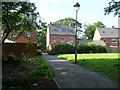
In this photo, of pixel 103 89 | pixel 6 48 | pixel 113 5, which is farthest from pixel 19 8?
pixel 6 48

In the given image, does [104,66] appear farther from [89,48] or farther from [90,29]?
[90,29]

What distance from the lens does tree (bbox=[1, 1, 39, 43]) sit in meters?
19.3

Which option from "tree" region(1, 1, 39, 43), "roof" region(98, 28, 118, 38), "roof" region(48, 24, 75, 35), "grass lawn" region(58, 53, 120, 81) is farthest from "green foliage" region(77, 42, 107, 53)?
"tree" region(1, 1, 39, 43)

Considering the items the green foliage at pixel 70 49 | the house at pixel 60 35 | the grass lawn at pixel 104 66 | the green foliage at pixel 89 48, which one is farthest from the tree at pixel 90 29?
the grass lawn at pixel 104 66

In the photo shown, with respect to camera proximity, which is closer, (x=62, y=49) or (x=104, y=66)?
(x=104, y=66)

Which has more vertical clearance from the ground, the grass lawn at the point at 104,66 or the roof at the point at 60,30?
the roof at the point at 60,30

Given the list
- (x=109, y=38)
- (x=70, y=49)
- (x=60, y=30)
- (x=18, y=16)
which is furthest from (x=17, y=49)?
(x=109, y=38)

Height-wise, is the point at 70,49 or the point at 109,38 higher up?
the point at 109,38

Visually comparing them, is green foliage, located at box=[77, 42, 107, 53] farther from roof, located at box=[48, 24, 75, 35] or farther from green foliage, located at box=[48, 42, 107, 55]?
roof, located at box=[48, 24, 75, 35]

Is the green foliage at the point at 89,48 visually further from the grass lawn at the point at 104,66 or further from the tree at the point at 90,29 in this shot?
the tree at the point at 90,29

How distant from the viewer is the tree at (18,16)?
19.3 m

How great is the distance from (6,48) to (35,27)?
11283 millimetres

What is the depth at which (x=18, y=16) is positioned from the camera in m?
20.9

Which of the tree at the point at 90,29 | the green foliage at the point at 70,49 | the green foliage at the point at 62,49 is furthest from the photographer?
the tree at the point at 90,29
